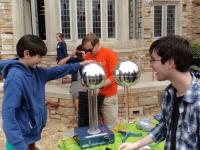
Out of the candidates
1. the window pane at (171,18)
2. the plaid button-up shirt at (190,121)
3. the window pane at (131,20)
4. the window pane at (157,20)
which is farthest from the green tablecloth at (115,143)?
the window pane at (171,18)

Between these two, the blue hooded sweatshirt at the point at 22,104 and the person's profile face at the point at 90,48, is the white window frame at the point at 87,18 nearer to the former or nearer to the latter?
the person's profile face at the point at 90,48

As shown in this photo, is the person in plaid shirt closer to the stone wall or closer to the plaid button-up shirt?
the plaid button-up shirt

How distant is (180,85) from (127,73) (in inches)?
28.4

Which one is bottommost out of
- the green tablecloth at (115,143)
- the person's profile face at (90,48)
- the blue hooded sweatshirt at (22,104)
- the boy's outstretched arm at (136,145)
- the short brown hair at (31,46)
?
the green tablecloth at (115,143)

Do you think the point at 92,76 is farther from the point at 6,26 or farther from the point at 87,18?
the point at 6,26

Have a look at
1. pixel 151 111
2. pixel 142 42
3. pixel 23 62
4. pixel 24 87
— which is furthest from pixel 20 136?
pixel 142 42

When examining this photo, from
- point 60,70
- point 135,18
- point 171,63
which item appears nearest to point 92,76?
point 60,70

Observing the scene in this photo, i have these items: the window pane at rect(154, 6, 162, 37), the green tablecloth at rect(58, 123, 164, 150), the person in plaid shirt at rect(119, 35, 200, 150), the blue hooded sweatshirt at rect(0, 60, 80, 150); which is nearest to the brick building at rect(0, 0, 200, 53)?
the window pane at rect(154, 6, 162, 37)

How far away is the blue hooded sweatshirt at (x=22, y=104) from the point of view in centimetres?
188

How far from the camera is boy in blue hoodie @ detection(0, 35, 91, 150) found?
189cm

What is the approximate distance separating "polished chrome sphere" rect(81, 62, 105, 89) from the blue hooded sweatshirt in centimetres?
39

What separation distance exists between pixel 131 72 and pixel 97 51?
118 cm

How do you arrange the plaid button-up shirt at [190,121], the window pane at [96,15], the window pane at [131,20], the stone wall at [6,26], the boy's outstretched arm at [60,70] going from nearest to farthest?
1. the plaid button-up shirt at [190,121]
2. the boy's outstretched arm at [60,70]
3. the window pane at [96,15]
4. the stone wall at [6,26]
5. the window pane at [131,20]

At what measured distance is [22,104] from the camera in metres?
2.01
